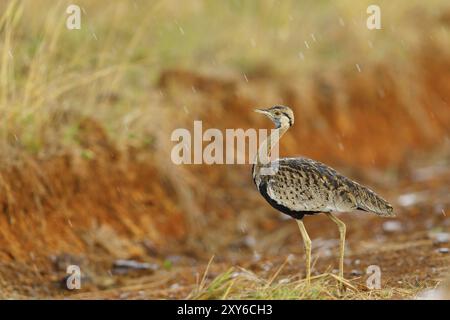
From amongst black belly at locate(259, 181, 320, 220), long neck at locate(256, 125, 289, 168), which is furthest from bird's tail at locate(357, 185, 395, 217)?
long neck at locate(256, 125, 289, 168)

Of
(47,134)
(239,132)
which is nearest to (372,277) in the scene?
(47,134)

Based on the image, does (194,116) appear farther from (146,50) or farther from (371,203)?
(371,203)

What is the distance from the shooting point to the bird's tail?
5164 mm

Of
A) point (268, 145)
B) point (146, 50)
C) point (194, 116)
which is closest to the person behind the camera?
point (268, 145)

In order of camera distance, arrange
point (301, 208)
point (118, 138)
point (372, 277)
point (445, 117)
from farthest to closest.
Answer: point (445, 117), point (118, 138), point (372, 277), point (301, 208)

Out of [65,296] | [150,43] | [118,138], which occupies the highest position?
[150,43]

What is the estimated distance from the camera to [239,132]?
10.6m

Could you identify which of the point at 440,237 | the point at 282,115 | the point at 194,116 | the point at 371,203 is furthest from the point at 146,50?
the point at 371,203

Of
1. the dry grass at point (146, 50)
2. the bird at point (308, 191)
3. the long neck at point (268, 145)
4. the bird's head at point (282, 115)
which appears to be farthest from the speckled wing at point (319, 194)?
the dry grass at point (146, 50)

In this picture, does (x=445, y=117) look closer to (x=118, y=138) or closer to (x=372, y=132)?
(x=372, y=132)

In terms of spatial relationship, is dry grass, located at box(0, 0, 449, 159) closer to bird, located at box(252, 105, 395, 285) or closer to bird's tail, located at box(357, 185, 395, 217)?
bird, located at box(252, 105, 395, 285)

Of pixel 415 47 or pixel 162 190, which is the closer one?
pixel 162 190

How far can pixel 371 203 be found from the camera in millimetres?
5191

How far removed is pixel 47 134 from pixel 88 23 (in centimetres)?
239
